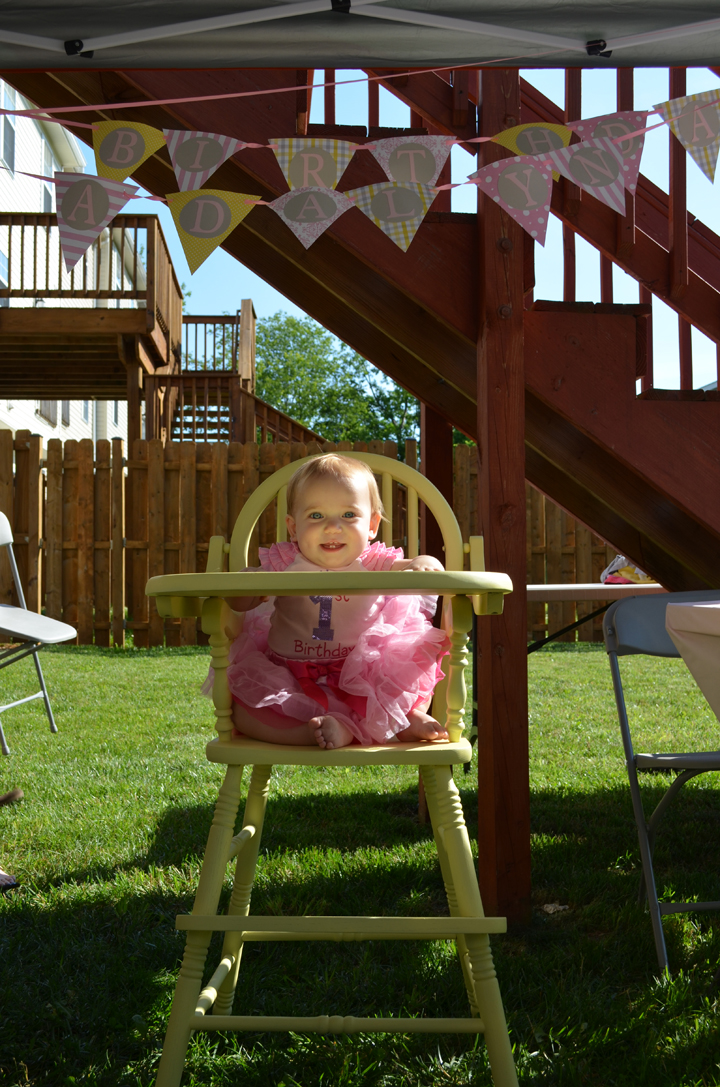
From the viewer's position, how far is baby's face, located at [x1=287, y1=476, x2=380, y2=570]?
5.88 ft

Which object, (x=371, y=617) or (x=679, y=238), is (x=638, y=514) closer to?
(x=679, y=238)

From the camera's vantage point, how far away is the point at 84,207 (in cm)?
215

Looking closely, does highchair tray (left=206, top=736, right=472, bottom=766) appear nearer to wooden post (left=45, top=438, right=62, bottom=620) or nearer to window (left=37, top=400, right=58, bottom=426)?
wooden post (left=45, top=438, right=62, bottom=620)

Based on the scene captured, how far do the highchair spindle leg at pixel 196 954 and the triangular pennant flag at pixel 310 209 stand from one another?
1331 millimetres

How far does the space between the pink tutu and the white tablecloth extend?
462mm

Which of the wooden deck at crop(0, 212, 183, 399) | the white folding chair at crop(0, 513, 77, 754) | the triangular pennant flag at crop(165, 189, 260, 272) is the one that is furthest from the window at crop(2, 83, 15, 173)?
the triangular pennant flag at crop(165, 189, 260, 272)

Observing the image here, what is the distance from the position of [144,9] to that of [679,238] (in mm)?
1534

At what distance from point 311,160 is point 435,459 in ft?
4.30

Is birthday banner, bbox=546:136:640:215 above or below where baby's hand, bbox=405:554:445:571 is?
above

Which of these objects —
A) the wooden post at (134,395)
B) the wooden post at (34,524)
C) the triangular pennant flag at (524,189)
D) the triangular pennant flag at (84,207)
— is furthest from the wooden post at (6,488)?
the triangular pennant flag at (524,189)

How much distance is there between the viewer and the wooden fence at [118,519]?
8.00 m

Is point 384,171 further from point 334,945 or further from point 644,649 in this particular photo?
point 334,945

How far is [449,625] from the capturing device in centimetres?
166

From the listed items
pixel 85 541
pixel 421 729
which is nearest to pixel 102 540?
pixel 85 541
